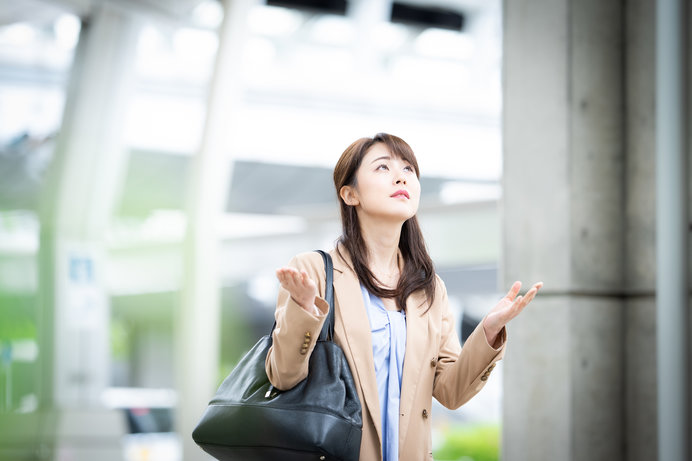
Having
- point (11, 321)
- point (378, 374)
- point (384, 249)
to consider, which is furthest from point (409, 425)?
point (11, 321)

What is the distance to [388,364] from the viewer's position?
2062 mm

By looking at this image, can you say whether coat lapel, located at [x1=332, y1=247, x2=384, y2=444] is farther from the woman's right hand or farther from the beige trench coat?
the woman's right hand

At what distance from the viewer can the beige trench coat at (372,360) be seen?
74.0 inches

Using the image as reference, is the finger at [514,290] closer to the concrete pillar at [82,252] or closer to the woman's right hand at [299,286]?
the woman's right hand at [299,286]

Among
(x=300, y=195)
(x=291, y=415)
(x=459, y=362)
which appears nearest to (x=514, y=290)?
(x=459, y=362)

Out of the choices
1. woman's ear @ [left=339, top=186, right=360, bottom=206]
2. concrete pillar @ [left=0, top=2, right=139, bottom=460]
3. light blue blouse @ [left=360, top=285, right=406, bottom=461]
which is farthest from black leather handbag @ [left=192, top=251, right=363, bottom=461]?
concrete pillar @ [left=0, top=2, right=139, bottom=460]

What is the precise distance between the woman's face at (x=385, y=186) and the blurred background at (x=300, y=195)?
1754 millimetres

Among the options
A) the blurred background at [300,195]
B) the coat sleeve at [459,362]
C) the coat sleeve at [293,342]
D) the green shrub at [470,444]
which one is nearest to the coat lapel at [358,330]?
the coat sleeve at [293,342]

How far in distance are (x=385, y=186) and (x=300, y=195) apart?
15057mm

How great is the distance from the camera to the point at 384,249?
7.14ft

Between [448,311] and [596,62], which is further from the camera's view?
[596,62]

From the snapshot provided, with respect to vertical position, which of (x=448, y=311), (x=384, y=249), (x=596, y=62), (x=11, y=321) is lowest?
(x=11, y=321)

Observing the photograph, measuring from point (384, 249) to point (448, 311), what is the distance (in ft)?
0.82

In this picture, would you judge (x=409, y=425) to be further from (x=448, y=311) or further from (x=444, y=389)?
(x=448, y=311)
